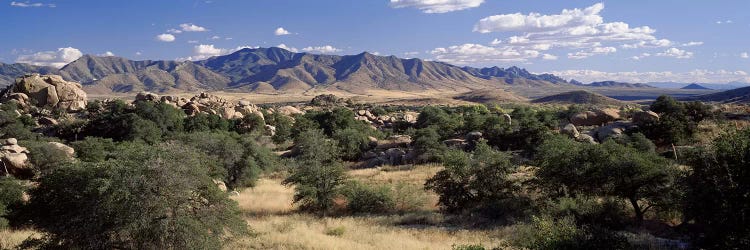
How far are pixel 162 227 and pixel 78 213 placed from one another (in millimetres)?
2305

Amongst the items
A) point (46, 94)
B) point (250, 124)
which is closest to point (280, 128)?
point (250, 124)

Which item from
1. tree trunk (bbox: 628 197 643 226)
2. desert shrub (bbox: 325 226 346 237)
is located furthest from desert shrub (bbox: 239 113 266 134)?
tree trunk (bbox: 628 197 643 226)

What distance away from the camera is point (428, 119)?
234 feet

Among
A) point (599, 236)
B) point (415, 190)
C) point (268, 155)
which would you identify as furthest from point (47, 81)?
point (599, 236)

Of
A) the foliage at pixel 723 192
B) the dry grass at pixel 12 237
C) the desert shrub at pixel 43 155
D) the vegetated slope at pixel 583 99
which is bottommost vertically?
the vegetated slope at pixel 583 99

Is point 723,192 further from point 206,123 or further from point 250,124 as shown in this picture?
point 250,124

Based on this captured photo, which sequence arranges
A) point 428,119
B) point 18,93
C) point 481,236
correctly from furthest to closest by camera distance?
1. point 18,93
2. point 428,119
3. point 481,236

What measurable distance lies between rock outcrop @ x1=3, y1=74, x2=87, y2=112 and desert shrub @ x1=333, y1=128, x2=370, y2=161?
160 feet

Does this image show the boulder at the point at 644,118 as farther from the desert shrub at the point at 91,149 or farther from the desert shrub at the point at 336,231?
the desert shrub at the point at 91,149

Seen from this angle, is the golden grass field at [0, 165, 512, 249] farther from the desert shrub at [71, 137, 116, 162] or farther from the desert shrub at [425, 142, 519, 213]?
the desert shrub at [71, 137, 116, 162]

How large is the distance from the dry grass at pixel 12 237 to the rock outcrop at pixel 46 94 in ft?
218

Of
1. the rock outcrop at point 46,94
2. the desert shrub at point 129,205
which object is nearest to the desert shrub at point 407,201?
the desert shrub at point 129,205

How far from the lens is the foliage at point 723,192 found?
1107 centimetres

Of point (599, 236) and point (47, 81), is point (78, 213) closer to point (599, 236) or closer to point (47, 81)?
point (599, 236)
